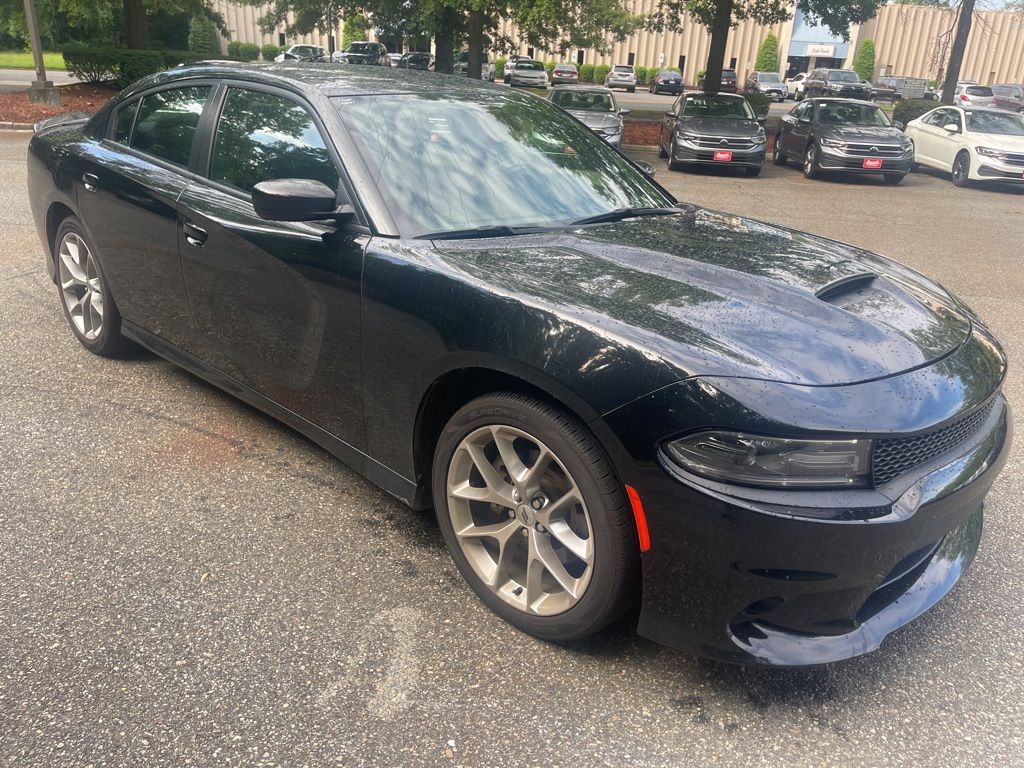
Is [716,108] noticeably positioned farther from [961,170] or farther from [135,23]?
[135,23]

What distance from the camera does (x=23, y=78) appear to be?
30.8m

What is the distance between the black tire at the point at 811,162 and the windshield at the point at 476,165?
43.7ft

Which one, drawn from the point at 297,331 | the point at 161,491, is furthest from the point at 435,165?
the point at 161,491

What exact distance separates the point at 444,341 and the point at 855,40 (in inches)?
3147

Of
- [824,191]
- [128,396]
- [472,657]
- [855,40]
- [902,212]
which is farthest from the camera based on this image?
[855,40]

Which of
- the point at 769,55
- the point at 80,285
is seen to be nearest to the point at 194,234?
the point at 80,285

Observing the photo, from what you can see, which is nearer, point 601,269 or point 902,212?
point 601,269

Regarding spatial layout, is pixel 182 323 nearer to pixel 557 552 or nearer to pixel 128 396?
pixel 128 396

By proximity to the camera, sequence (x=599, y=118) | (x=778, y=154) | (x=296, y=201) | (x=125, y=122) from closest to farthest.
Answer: (x=296, y=201), (x=125, y=122), (x=599, y=118), (x=778, y=154)

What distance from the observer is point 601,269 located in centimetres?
262

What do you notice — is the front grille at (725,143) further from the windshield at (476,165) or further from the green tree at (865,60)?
the green tree at (865,60)

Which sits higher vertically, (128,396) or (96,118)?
(96,118)

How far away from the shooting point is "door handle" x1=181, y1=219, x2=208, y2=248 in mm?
3457

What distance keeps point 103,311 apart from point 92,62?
21.5 meters
